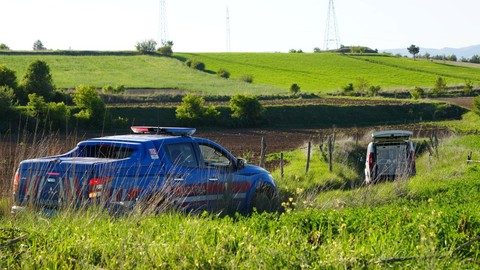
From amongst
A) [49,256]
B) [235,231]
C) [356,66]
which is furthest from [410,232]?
[356,66]

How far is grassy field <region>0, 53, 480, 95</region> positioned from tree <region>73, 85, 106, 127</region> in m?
24.7

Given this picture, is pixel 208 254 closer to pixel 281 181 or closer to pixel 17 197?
pixel 17 197

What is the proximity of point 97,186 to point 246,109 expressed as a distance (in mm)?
38354

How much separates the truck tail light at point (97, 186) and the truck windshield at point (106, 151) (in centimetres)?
109

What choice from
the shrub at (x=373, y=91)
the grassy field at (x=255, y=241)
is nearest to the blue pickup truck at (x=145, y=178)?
the grassy field at (x=255, y=241)

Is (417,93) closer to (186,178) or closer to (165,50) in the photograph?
(165,50)

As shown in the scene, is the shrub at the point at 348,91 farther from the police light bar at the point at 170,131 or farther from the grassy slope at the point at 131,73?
the police light bar at the point at 170,131

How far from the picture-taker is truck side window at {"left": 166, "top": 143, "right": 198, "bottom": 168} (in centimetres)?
1178

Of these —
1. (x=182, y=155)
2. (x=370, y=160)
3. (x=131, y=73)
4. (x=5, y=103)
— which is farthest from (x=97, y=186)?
(x=131, y=73)

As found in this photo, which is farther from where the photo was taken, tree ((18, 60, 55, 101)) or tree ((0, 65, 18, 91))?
tree ((18, 60, 55, 101))

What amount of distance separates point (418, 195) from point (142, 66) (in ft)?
268

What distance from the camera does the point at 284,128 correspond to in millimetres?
48125

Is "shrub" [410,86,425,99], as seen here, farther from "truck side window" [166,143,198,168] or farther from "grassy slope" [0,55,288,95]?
"truck side window" [166,143,198,168]

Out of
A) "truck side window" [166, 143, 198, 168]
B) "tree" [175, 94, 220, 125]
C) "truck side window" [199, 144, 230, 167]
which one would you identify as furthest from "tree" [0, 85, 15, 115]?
"truck side window" [166, 143, 198, 168]
